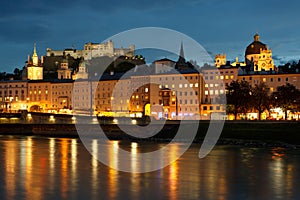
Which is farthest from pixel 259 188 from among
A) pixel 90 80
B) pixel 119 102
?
pixel 90 80

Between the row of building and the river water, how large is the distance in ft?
211

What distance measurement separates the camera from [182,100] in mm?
104125

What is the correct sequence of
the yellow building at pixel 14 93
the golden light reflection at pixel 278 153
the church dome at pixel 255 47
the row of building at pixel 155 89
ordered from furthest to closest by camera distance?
1. the church dome at pixel 255 47
2. the yellow building at pixel 14 93
3. the row of building at pixel 155 89
4. the golden light reflection at pixel 278 153

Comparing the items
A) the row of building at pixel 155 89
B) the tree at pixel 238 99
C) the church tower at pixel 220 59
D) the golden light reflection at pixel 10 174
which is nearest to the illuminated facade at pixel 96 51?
the row of building at pixel 155 89

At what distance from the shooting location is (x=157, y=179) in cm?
2023

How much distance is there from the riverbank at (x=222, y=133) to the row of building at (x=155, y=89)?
3163 cm

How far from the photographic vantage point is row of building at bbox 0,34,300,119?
102 meters

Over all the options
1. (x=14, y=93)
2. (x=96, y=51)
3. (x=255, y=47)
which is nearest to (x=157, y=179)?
(x=14, y=93)

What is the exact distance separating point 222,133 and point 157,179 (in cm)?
3117

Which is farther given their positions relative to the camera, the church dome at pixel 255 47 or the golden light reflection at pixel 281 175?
the church dome at pixel 255 47

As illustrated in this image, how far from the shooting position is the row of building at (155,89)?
10194cm

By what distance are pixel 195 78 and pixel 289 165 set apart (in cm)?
7919

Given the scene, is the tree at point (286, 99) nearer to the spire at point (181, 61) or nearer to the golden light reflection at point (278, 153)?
the spire at point (181, 61)

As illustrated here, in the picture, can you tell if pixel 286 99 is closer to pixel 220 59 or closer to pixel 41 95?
pixel 220 59
